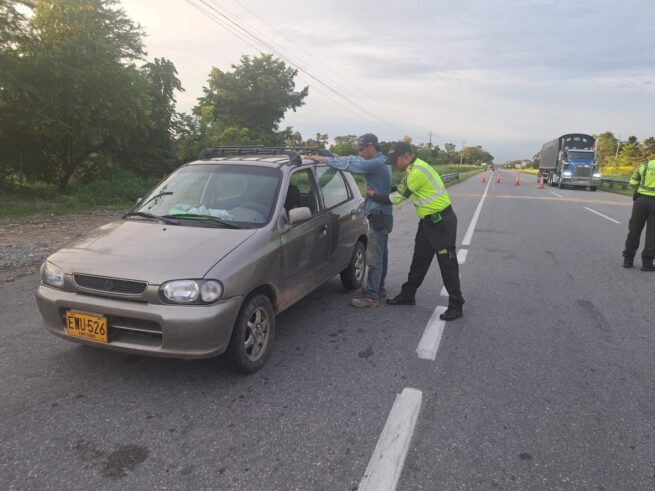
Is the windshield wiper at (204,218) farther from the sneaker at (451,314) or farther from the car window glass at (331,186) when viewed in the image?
the sneaker at (451,314)

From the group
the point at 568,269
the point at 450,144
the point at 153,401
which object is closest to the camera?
the point at 153,401

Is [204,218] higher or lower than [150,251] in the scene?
higher

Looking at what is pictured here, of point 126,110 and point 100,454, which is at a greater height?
point 126,110

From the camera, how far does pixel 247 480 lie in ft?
7.73

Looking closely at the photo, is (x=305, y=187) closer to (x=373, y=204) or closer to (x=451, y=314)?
(x=373, y=204)

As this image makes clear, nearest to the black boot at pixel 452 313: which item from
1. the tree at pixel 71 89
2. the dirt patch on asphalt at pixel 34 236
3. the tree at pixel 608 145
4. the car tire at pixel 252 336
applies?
the car tire at pixel 252 336

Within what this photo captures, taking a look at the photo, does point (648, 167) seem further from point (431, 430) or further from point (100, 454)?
point (100, 454)

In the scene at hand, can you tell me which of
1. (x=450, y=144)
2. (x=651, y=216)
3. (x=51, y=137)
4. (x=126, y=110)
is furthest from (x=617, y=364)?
(x=450, y=144)

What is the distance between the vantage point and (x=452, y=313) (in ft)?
15.8

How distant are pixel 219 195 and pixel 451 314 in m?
2.62

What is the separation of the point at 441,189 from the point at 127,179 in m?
13.8

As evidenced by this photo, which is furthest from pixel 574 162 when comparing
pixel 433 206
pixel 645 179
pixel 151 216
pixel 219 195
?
pixel 151 216

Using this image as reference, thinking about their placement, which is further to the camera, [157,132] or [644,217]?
[157,132]

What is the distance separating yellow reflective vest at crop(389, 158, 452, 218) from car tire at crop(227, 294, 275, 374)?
1.88m
